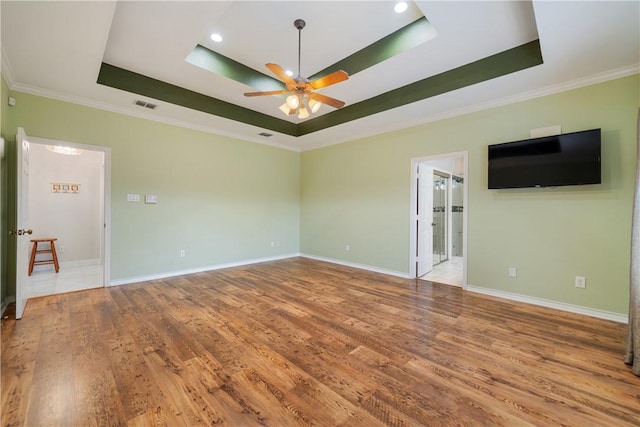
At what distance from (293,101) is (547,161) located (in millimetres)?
→ 3313

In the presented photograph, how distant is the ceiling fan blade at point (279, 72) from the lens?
258 cm

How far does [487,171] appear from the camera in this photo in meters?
3.93

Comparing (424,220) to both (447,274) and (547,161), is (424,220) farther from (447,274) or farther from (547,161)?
(547,161)

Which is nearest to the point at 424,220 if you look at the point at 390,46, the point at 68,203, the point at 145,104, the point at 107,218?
the point at 390,46

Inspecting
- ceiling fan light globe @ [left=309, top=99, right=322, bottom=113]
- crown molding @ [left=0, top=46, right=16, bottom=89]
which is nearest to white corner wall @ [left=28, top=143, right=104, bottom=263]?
crown molding @ [left=0, top=46, right=16, bottom=89]

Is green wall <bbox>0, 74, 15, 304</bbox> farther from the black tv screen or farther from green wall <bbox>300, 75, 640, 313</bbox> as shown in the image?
the black tv screen

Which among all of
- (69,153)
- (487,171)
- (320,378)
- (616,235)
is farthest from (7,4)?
(616,235)

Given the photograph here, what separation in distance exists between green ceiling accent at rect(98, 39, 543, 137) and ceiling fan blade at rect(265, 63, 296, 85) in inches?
47.5

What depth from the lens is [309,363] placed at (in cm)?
220

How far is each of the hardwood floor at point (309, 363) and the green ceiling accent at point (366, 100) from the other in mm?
2944

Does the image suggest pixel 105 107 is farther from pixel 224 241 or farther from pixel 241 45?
pixel 224 241

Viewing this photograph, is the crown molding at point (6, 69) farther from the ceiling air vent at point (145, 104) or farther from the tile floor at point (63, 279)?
the tile floor at point (63, 279)

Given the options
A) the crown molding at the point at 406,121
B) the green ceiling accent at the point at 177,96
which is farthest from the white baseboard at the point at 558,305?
the green ceiling accent at the point at 177,96

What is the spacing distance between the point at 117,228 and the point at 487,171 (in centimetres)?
590
